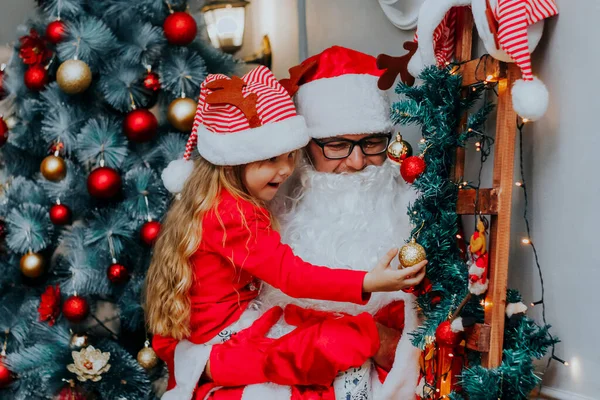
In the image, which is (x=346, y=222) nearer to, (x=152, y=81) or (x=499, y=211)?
(x=499, y=211)

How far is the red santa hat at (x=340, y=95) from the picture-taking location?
66.3 inches

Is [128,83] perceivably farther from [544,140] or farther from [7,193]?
[544,140]

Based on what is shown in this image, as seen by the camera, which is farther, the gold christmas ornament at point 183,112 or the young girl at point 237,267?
the gold christmas ornament at point 183,112

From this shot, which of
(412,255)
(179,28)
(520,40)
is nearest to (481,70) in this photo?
(520,40)

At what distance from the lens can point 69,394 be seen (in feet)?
6.96

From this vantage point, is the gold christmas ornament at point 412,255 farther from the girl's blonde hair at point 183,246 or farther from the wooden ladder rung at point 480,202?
the girl's blonde hair at point 183,246

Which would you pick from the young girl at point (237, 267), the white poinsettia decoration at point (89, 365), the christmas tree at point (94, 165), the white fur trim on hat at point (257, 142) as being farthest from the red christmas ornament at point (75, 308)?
the white fur trim on hat at point (257, 142)

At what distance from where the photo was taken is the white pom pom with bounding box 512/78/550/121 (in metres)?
1.19

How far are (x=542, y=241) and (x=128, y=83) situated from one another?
1339mm

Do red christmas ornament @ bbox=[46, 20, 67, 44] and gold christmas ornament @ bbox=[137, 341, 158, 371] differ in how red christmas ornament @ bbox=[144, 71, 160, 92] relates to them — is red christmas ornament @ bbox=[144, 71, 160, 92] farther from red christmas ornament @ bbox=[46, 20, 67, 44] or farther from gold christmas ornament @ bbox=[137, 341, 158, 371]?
gold christmas ornament @ bbox=[137, 341, 158, 371]

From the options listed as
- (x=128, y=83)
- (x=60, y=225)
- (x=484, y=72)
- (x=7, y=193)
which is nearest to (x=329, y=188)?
(x=484, y=72)

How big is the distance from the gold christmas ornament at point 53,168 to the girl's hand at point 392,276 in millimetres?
1172

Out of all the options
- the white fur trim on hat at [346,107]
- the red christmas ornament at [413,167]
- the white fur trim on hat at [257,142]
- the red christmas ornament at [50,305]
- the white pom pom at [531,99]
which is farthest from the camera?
the red christmas ornament at [50,305]

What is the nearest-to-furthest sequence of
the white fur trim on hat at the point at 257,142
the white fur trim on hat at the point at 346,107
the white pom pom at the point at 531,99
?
the white pom pom at the point at 531,99 < the white fur trim on hat at the point at 257,142 < the white fur trim on hat at the point at 346,107
